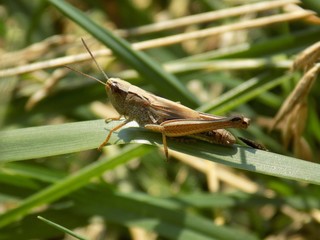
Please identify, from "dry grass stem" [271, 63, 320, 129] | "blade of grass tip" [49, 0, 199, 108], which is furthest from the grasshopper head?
"dry grass stem" [271, 63, 320, 129]

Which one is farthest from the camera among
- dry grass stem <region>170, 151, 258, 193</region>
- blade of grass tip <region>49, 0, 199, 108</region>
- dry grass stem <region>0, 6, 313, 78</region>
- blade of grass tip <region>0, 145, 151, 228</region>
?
dry grass stem <region>170, 151, 258, 193</region>

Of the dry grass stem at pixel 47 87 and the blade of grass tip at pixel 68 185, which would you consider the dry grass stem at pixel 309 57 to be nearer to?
the blade of grass tip at pixel 68 185

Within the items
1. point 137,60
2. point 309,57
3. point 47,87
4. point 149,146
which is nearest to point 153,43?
point 137,60

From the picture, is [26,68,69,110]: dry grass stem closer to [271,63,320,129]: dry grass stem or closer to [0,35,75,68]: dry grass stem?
[0,35,75,68]: dry grass stem

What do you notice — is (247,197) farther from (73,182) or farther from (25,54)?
(25,54)

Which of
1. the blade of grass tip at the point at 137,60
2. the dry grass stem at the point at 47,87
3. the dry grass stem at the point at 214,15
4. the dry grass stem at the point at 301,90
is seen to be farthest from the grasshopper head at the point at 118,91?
the dry grass stem at the point at 214,15

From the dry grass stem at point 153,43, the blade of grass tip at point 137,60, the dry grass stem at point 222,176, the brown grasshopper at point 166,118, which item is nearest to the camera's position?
the brown grasshopper at point 166,118

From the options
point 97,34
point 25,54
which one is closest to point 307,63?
point 97,34
